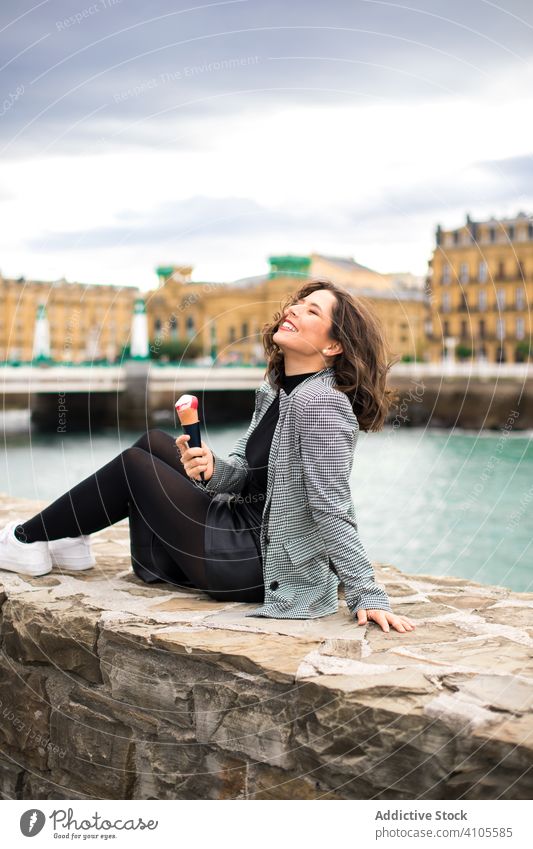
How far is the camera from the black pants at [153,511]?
346 centimetres

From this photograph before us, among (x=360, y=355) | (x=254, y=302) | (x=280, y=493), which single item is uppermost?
(x=254, y=302)

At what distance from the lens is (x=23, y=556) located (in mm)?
3830

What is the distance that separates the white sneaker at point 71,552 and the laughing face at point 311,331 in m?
1.22

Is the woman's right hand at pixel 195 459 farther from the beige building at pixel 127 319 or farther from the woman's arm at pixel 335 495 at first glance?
the beige building at pixel 127 319

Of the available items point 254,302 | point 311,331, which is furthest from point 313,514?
point 254,302

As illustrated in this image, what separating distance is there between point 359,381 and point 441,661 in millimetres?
969

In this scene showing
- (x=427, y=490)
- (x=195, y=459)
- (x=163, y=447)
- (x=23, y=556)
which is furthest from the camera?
(x=427, y=490)

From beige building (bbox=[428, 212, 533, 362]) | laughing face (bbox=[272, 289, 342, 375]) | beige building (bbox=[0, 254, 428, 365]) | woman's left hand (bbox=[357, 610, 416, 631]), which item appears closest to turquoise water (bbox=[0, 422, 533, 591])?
beige building (bbox=[0, 254, 428, 365])

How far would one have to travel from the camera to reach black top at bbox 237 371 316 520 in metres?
3.46

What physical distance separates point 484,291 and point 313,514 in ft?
163

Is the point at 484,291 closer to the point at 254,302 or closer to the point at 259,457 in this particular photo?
the point at 254,302

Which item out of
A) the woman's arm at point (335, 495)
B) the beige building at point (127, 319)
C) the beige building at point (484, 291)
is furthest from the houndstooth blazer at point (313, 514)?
the beige building at point (484, 291)

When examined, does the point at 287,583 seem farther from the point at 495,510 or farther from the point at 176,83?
the point at 495,510

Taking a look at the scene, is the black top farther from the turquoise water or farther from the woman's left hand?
the turquoise water
